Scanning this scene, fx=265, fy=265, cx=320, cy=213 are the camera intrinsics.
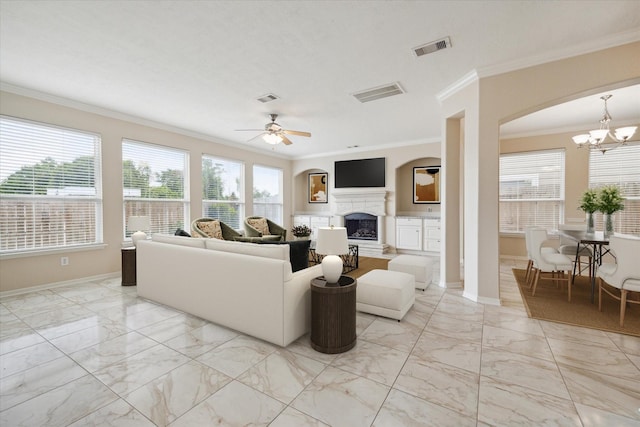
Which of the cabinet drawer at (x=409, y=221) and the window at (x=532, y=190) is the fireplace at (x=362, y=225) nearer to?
the cabinet drawer at (x=409, y=221)

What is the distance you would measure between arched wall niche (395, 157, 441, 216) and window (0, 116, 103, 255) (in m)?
6.56

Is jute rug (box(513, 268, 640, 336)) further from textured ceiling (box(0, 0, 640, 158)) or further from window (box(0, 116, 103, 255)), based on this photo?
window (box(0, 116, 103, 255))

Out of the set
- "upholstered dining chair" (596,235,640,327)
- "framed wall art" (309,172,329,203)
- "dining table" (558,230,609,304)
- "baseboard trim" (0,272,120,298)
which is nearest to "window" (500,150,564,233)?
"dining table" (558,230,609,304)

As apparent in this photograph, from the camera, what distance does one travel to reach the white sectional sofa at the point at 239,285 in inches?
89.4

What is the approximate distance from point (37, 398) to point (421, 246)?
662 cm

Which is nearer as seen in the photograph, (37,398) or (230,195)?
(37,398)

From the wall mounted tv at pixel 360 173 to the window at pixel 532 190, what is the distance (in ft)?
9.27

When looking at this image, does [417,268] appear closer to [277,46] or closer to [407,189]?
[277,46]

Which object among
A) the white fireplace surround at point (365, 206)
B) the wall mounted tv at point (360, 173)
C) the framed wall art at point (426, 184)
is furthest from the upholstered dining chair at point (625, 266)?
the wall mounted tv at point (360, 173)

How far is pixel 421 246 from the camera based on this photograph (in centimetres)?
666

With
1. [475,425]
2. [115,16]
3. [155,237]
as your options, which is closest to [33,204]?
[155,237]

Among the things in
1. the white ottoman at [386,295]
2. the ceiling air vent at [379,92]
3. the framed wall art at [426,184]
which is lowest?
the white ottoman at [386,295]

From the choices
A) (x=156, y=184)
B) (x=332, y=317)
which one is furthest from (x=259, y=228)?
(x=332, y=317)

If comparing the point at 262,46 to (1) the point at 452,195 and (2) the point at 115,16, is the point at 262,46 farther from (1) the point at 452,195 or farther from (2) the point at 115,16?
(1) the point at 452,195
